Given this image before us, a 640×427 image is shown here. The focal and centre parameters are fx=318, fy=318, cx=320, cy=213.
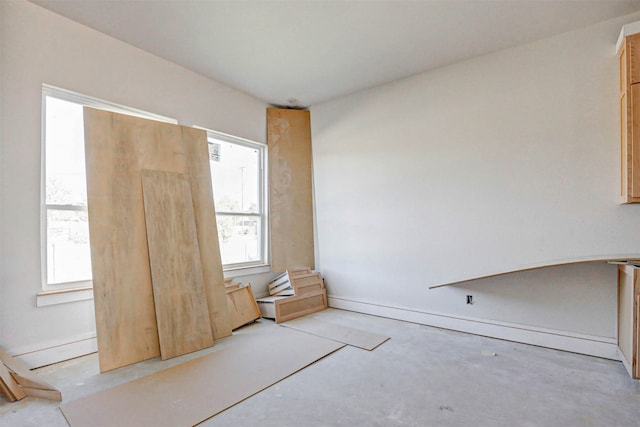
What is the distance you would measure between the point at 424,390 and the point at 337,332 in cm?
142

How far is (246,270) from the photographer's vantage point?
4.55 meters

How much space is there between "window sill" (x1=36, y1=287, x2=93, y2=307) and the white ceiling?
2554 millimetres

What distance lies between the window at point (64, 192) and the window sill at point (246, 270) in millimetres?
1579

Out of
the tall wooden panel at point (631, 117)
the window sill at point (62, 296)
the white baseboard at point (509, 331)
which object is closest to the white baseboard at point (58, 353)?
the window sill at point (62, 296)

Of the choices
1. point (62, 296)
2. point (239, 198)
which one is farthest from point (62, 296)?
point (239, 198)

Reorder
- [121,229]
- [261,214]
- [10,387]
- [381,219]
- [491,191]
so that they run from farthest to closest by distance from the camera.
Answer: [261,214], [381,219], [491,191], [121,229], [10,387]

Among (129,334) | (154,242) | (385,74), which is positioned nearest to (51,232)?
(154,242)

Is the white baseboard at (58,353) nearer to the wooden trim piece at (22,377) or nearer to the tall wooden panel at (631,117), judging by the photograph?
the wooden trim piece at (22,377)

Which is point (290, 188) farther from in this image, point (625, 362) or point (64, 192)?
point (625, 362)

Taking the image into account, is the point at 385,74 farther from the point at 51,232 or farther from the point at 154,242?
the point at 51,232

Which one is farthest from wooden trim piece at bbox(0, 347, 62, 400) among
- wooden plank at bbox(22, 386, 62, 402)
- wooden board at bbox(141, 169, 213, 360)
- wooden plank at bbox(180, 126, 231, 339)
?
wooden plank at bbox(180, 126, 231, 339)

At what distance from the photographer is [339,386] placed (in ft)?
8.06

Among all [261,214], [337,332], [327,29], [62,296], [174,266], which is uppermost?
[327,29]

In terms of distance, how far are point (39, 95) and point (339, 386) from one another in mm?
3609
